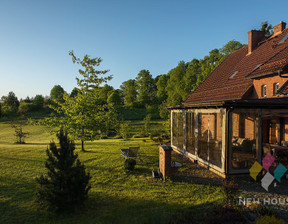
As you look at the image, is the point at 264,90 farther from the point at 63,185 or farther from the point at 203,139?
the point at 63,185

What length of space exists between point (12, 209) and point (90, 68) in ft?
33.2

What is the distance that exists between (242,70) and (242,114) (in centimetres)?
712

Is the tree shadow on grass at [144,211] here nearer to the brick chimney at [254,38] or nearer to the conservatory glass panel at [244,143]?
the conservatory glass panel at [244,143]

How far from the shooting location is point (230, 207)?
5168mm

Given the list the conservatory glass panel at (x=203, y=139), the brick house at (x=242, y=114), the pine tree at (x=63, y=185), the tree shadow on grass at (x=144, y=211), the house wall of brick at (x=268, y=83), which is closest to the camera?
the tree shadow on grass at (x=144, y=211)

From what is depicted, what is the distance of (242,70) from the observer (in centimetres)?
1483

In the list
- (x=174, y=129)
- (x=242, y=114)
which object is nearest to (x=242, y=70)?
(x=242, y=114)

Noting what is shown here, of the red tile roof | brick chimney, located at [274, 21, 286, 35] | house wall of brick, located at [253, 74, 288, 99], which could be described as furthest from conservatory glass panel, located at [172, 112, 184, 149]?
brick chimney, located at [274, 21, 286, 35]

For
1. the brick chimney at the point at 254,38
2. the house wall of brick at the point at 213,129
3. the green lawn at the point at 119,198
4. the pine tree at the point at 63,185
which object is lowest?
the green lawn at the point at 119,198

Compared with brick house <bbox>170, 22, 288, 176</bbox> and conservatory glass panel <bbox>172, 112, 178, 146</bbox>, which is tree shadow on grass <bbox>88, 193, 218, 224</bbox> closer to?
brick house <bbox>170, 22, 288, 176</bbox>

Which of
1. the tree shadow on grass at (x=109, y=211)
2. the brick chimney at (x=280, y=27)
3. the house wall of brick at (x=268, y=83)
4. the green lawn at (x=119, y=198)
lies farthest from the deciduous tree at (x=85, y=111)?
the brick chimney at (x=280, y=27)

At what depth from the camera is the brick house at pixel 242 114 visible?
25.2ft

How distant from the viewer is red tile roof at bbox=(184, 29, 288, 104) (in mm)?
11719

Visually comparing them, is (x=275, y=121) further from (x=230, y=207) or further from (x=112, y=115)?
(x=112, y=115)
